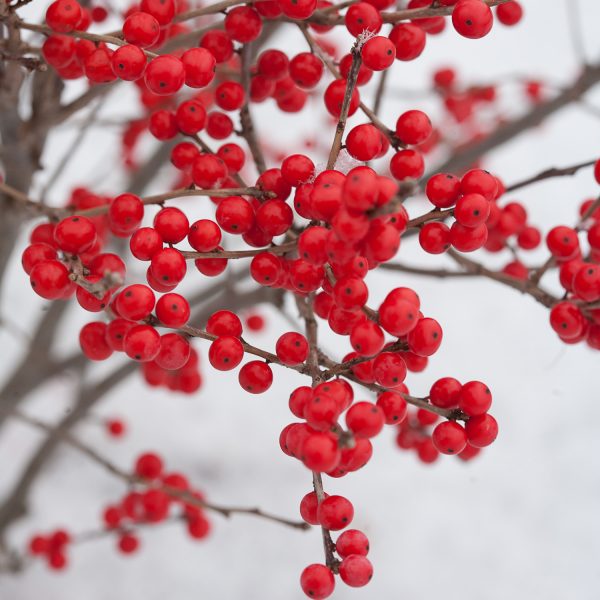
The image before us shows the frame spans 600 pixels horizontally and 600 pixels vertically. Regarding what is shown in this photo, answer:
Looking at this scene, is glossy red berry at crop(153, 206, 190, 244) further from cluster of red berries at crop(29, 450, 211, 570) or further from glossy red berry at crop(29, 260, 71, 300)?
cluster of red berries at crop(29, 450, 211, 570)

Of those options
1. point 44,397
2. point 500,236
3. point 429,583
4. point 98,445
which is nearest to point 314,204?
point 500,236

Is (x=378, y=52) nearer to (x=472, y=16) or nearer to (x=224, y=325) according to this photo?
(x=472, y=16)

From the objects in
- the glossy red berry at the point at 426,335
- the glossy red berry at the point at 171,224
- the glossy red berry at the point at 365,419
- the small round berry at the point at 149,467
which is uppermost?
the glossy red berry at the point at 171,224

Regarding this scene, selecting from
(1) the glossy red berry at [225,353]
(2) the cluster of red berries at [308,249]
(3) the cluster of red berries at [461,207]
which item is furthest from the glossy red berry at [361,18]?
(1) the glossy red berry at [225,353]

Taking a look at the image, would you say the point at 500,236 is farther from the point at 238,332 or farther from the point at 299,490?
the point at 299,490

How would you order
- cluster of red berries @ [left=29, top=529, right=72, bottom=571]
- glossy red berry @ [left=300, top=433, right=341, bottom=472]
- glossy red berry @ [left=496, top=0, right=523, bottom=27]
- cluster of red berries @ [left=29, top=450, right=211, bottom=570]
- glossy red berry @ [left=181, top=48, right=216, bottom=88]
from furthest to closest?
cluster of red berries @ [left=29, top=529, right=72, bottom=571] → cluster of red berries @ [left=29, top=450, right=211, bottom=570] → glossy red berry @ [left=496, top=0, right=523, bottom=27] → glossy red berry @ [left=181, top=48, right=216, bottom=88] → glossy red berry @ [left=300, top=433, right=341, bottom=472]

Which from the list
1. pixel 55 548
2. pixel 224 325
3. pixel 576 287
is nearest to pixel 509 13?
pixel 576 287

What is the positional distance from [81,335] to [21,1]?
8.0 inches

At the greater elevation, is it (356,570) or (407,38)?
(407,38)

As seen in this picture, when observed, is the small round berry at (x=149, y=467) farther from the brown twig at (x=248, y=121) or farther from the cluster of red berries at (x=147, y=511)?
the brown twig at (x=248, y=121)

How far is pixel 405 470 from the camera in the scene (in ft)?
4.33

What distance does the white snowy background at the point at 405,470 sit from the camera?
3.74 ft

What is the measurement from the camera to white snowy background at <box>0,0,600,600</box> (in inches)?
44.9

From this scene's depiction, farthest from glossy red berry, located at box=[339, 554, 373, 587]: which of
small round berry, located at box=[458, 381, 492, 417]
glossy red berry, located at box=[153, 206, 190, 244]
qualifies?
glossy red berry, located at box=[153, 206, 190, 244]
